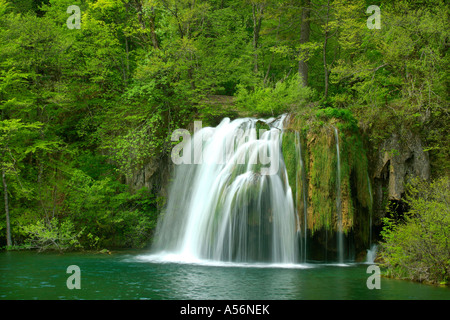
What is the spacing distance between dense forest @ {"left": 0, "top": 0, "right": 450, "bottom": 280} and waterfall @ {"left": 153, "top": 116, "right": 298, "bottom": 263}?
1.70 meters

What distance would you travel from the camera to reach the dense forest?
Answer: 51.9ft

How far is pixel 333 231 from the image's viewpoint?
46.1ft

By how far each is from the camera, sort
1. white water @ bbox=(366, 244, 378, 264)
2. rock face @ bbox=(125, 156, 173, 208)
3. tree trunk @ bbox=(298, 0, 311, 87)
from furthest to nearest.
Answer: tree trunk @ bbox=(298, 0, 311, 87) < rock face @ bbox=(125, 156, 173, 208) < white water @ bbox=(366, 244, 378, 264)

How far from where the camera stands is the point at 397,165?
15422 mm

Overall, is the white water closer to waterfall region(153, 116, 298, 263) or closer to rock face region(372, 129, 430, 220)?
rock face region(372, 129, 430, 220)

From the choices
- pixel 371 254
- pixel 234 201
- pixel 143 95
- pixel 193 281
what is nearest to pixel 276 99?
pixel 234 201

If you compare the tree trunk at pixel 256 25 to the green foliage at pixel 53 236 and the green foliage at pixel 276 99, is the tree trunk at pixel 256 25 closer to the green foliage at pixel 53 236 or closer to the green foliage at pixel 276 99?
the green foliage at pixel 276 99

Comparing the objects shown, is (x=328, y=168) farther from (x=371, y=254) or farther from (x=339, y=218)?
(x=371, y=254)

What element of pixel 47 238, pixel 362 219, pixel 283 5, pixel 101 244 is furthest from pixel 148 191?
pixel 283 5

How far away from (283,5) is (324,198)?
1178cm


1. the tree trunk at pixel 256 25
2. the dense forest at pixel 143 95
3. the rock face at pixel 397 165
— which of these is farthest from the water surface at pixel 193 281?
the tree trunk at pixel 256 25

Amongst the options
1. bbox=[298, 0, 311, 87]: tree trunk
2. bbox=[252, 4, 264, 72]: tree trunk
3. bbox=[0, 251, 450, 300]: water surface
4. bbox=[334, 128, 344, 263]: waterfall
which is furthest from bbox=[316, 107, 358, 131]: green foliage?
bbox=[252, 4, 264, 72]: tree trunk

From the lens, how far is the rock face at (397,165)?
49.9ft

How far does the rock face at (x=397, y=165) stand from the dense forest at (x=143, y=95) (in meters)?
0.35
